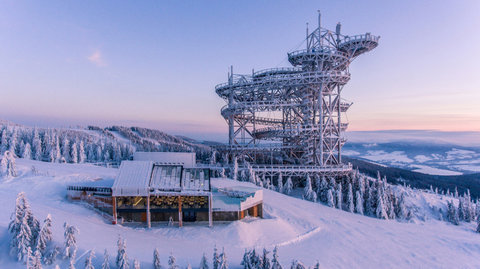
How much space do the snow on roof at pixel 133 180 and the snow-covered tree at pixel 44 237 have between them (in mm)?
6990

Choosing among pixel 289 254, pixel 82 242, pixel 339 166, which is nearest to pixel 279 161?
pixel 339 166

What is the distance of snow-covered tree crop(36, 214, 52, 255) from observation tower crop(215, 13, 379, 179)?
2786 cm

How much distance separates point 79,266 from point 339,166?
3392cm

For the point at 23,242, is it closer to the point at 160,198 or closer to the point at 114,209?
the point at 114,209

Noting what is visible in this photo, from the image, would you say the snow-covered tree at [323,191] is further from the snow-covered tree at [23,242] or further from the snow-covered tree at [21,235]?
the snow-covered tree at [23,242]

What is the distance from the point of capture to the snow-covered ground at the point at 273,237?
656 inches

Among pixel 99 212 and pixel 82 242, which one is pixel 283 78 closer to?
pixel 99 212

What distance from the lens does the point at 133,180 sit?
22.3 meters

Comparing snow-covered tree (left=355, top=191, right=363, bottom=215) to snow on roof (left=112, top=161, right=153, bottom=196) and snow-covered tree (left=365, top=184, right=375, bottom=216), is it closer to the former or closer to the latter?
snow-covered tree (left=365, top=184, right=375, bottom=216)

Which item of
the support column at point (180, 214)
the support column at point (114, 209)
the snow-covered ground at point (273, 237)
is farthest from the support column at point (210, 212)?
the support column at point (114, 209)

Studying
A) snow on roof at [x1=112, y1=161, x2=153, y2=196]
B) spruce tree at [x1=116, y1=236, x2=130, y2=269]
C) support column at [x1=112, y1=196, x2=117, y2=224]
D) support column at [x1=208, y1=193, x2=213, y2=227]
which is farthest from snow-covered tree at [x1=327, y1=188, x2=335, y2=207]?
spruce tree at [x1=116, y1=236, x2=130, y2=269]

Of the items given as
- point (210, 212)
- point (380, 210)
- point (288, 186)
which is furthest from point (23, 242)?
point (380, 210)

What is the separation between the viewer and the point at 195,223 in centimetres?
2234

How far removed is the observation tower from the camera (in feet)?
130
